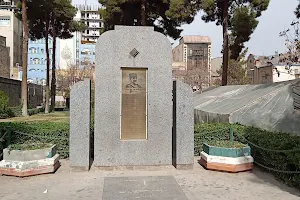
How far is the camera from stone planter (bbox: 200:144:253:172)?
749 centimetres

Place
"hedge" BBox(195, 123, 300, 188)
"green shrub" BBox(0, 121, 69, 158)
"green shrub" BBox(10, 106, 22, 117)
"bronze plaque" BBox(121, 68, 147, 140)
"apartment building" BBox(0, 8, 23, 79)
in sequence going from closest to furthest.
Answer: "hedge" BBox(195, 123, 300, 188), "bronze plaque" BBox(121, 68, 147, 140), "green shrub" BBox(0, 121, 69, 158), "green shrub" BBox(10, 106, 22, 117), "apartment building" BBox(0, 8, 23, 79)

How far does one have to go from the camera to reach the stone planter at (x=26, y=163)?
23.2ft

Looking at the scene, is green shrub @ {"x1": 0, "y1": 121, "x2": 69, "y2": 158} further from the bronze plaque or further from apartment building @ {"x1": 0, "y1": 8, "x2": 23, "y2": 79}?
apartment building @ {"x1": 0, "y1": 8, "x2": 23, "y2": 79}

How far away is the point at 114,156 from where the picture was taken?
25.3 ft

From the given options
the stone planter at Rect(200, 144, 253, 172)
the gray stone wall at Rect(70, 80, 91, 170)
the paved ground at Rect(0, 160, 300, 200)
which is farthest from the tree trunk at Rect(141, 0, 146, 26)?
the paved ground at Rect(0, 160, 300, 200)

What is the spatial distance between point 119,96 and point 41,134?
273 cm

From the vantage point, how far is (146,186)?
631 centimetres

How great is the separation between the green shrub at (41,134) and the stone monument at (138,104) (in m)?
1.67

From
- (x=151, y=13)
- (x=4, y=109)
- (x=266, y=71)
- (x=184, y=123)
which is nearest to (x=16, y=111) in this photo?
(x=4, y=109)

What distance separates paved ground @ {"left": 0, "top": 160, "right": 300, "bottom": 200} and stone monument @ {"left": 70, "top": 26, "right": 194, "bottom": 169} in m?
0.46

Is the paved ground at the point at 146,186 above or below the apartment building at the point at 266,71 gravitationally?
below

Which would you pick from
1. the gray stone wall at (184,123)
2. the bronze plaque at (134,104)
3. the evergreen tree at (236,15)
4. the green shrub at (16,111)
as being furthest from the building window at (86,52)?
the gray stone wall at (184,123)

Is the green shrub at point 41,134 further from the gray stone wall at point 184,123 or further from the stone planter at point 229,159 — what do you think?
the stone planter at point 229,159

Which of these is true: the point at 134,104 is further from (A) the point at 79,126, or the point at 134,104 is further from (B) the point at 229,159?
(B) the point at 229,159
